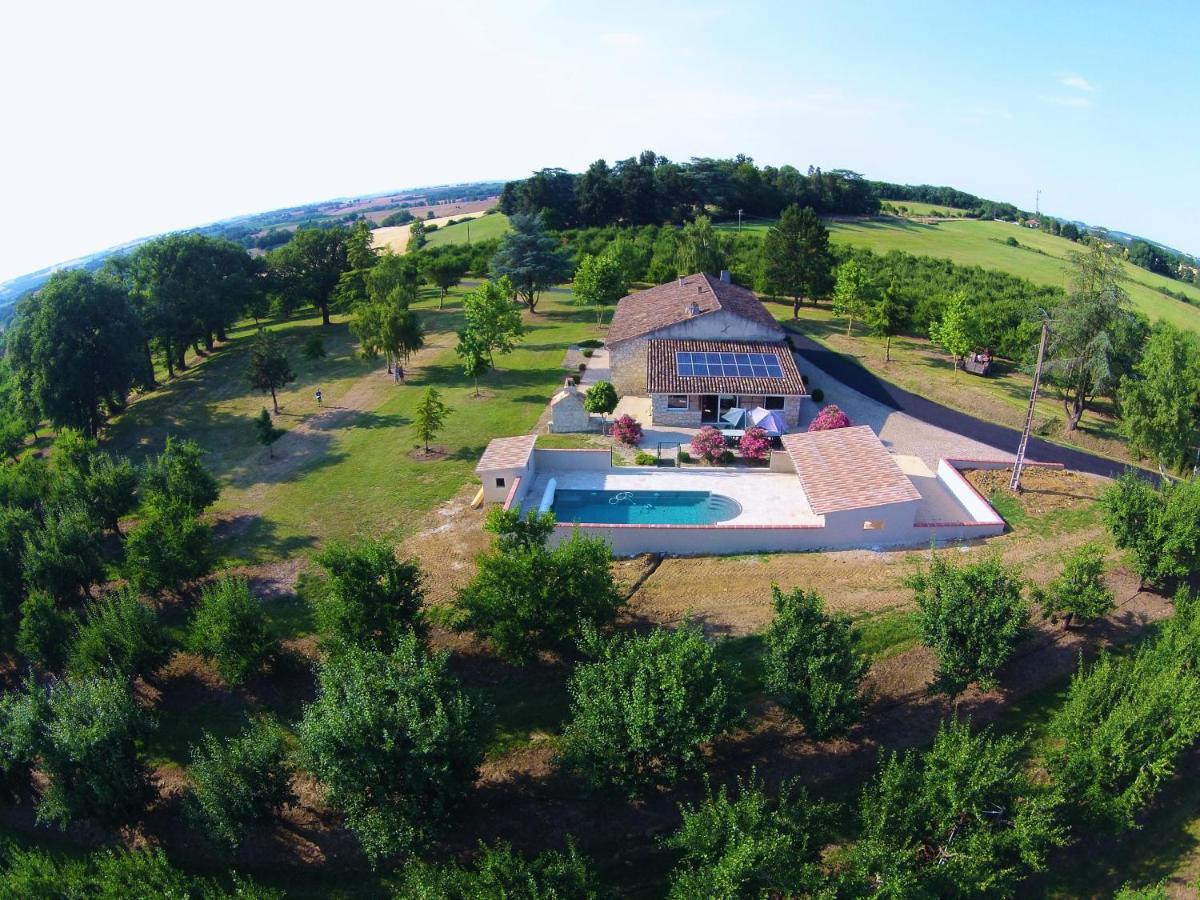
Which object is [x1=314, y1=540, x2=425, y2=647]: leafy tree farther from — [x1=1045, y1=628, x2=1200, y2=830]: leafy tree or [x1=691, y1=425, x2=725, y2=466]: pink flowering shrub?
[x1=1045, y1=628, x2=1200, y2=830]: leafy tree

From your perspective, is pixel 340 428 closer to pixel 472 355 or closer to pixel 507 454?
pixel 472 355

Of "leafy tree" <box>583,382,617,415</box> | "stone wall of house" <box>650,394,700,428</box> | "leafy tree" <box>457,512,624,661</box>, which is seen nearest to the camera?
"leafy tree" <box>457,512,624,661</box>

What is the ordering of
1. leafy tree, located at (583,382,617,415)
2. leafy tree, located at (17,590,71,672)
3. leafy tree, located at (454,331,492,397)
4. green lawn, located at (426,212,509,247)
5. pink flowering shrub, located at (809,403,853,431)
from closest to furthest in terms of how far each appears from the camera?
1. leafy tree, located at (17,590,71,672)
2. pink flowering shrub, located at (809,403,853,431)
3. leafy tree, located at (583,382,617,415)
4. leafy tree, located at (454,331,492,397)
5. green lawn, located at (426,212,509,247)

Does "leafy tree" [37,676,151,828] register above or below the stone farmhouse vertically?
below

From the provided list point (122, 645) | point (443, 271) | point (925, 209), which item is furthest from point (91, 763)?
point (925, 209)

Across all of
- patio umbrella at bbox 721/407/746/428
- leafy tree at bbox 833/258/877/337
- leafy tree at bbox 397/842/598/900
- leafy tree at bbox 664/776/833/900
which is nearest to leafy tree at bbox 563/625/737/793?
leafy tree at bbox 664/776/833/900

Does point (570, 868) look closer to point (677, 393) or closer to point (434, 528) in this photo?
point (434, 528)

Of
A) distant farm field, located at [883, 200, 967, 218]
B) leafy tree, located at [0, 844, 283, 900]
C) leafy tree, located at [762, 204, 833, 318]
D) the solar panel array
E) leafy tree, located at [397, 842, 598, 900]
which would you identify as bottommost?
leafy tree, located at [0, 844, 283, 900]
